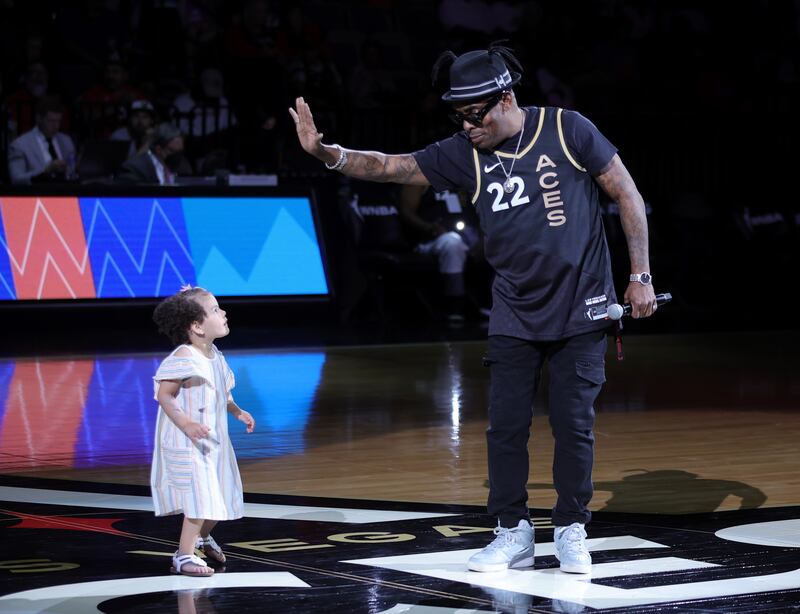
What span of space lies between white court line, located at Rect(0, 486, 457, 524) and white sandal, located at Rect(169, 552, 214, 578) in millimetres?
983

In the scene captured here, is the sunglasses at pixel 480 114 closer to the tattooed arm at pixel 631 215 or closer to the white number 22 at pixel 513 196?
the white number 22 at pixel 513 196

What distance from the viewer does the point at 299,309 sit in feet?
45.9

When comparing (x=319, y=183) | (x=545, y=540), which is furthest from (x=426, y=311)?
(x=545, y=540)

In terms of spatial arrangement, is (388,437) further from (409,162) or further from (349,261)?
(349,261)

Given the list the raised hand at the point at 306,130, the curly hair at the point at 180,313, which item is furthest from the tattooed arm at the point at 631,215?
the curly hair at the point at 180,313

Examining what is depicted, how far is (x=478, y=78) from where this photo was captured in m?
4.89

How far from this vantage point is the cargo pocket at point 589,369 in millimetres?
4914

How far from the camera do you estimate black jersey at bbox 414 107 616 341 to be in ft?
16.2

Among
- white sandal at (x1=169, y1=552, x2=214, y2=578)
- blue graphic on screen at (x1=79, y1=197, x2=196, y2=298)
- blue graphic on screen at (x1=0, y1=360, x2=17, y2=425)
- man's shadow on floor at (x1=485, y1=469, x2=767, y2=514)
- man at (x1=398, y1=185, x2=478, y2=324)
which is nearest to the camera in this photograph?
white sandal at (x1=169, y1=552, x2=214, y2=578)

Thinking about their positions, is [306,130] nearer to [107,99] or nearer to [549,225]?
[549,225]

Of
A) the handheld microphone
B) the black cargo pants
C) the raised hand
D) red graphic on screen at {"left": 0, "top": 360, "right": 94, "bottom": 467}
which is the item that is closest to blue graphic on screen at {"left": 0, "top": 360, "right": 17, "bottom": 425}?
red graphic on screen at {"left": 0, "top": 360, "right": 94, "bottom": 467}

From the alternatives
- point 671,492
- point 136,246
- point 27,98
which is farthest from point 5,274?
point 671,492

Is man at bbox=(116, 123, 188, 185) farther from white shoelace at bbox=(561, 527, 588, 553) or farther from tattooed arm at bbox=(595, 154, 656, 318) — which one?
white shoelace at bbox=(561, 527, 588, 553)

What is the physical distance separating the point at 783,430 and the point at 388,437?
2243 mm
